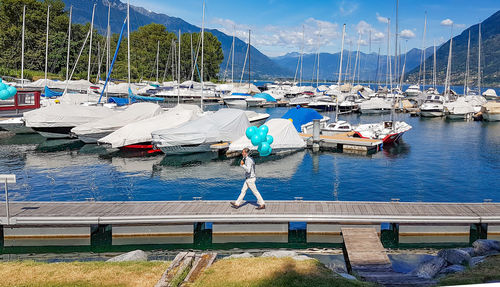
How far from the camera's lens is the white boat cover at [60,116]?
1416 inches

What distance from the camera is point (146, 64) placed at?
384 ft

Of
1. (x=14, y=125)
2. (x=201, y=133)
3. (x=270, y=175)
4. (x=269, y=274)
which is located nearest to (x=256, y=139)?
(x=269, y=274)

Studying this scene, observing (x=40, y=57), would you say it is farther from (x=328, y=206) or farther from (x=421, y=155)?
(x=328, y=206)

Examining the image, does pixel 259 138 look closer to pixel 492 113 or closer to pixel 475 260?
pixel 475 260

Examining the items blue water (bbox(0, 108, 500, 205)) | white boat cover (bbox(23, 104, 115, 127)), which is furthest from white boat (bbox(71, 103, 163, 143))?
white boat cover (bbox(23, 104, 115, 127))

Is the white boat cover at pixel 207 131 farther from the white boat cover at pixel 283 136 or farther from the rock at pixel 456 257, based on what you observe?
the rock at pixel 456 257

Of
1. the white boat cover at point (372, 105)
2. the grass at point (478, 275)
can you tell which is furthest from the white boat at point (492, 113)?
the grass at point (478, 275)

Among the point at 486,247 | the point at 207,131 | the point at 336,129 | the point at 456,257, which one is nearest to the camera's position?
the point at 456,257

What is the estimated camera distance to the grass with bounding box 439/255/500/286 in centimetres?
1005

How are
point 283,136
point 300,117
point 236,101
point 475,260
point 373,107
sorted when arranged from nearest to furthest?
1. point 475,260
2. point 283,136
3. point 300,117
4. point 373,107
5. point 236,101

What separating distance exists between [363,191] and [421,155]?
14205 mm

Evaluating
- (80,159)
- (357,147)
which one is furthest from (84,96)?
(357,147)

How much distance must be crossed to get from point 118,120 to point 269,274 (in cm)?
2861

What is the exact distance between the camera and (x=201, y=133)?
31797 millimetres
